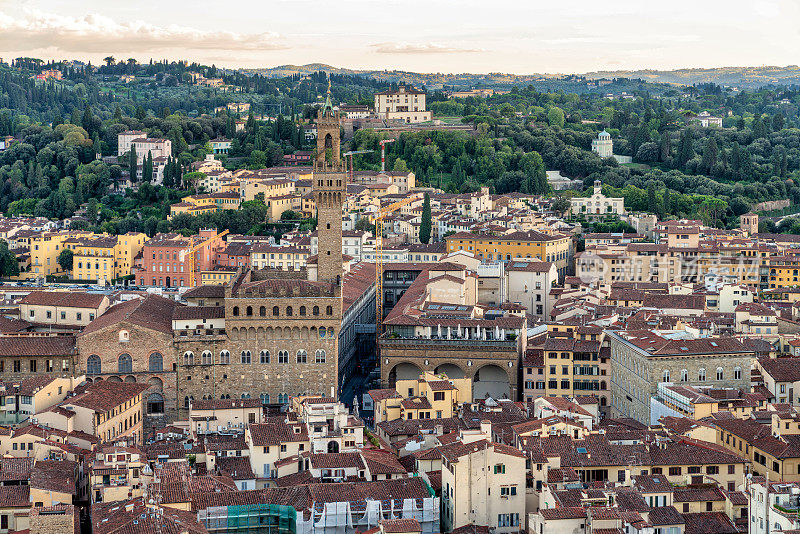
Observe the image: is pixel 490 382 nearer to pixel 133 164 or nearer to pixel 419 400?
pixel 419 400

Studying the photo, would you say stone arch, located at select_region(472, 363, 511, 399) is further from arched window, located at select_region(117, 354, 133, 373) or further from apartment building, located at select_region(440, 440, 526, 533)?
apartment building, located at select_region(440, 440, 526, 533)

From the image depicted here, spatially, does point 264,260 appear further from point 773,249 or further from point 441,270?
point 773,249

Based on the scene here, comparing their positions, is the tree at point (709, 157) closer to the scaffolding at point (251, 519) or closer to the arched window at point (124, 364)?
the arched window at point (124, 364)

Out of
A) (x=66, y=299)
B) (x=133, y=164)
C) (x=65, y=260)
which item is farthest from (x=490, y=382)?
(x=133, y=164)

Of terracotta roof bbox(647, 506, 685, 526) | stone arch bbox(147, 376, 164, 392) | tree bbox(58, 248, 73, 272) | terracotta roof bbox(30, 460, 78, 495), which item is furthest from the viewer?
tree bbox(58, 248, 73, 272)

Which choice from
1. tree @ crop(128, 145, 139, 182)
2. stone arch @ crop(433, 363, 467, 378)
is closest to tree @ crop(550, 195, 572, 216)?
tree @ crop(128, 145, 139, 182)

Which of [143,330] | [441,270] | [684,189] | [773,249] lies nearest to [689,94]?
[684,189]

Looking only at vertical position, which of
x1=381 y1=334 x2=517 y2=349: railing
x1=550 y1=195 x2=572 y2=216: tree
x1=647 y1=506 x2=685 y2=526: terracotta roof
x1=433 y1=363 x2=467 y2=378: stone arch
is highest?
x1=550 y1=195 x2=572 y2=216: tree
